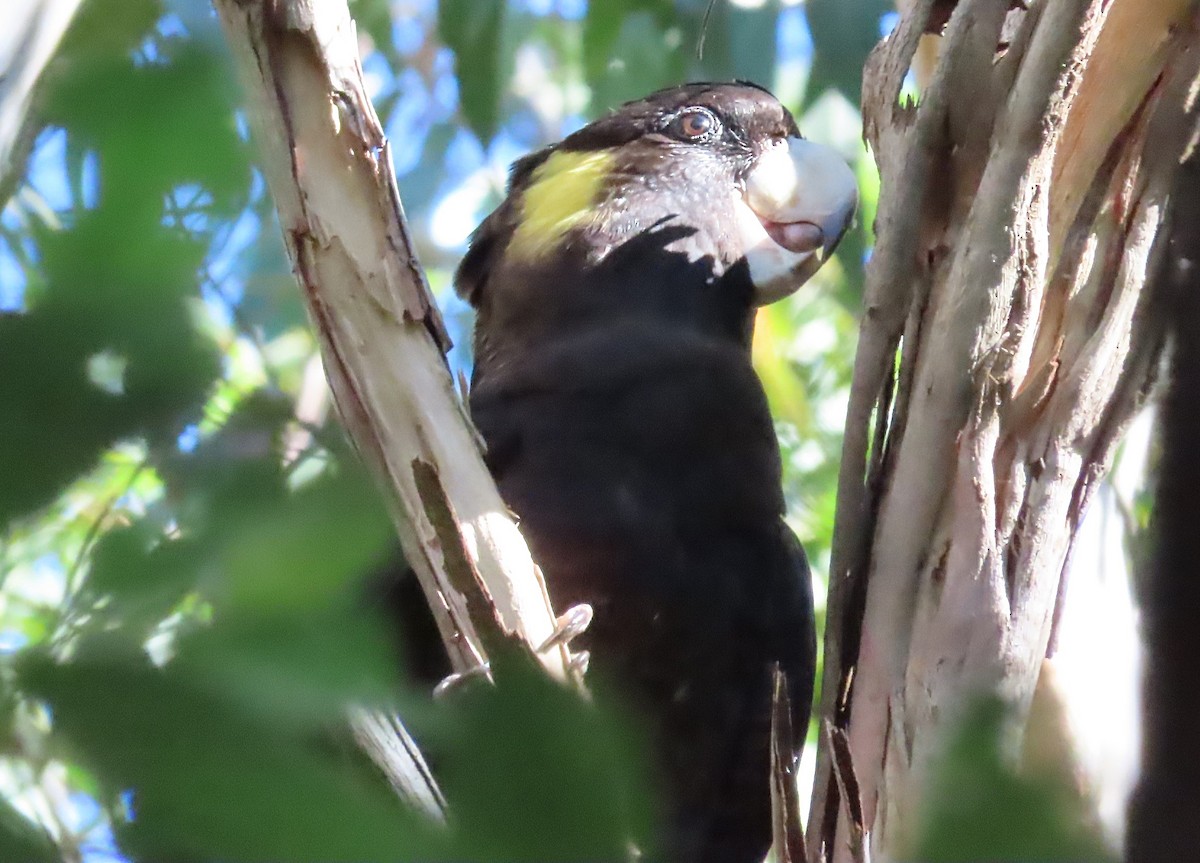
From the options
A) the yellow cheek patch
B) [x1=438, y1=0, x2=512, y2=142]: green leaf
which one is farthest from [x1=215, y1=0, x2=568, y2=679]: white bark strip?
[x1=438, y1=0, x2=512, y2=142]: green leaf

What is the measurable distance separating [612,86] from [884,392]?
107 cm

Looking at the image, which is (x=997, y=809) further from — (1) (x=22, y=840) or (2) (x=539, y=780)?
(1) (x=22, y=840)

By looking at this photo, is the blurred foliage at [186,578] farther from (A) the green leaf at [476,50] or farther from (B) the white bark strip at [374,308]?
(A) the green leaf at [476,50]

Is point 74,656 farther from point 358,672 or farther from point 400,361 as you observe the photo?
point 400,361

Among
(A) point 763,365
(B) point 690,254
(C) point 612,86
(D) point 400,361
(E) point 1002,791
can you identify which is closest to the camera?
(E) point 1002,791

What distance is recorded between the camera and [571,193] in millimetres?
1625

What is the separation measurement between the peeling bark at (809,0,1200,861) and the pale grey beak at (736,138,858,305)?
0.45 meters

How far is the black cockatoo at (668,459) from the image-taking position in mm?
1264

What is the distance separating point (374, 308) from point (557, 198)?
0.78 metres

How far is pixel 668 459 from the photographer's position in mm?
1315

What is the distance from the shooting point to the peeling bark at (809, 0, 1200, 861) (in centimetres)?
99

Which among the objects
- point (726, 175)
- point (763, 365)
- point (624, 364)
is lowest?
point (763, 365)

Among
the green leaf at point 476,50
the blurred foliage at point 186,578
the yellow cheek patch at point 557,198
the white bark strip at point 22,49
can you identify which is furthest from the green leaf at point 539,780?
the green leaf at point 476,50

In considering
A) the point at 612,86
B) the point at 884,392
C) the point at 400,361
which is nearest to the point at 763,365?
the point at 612,86
